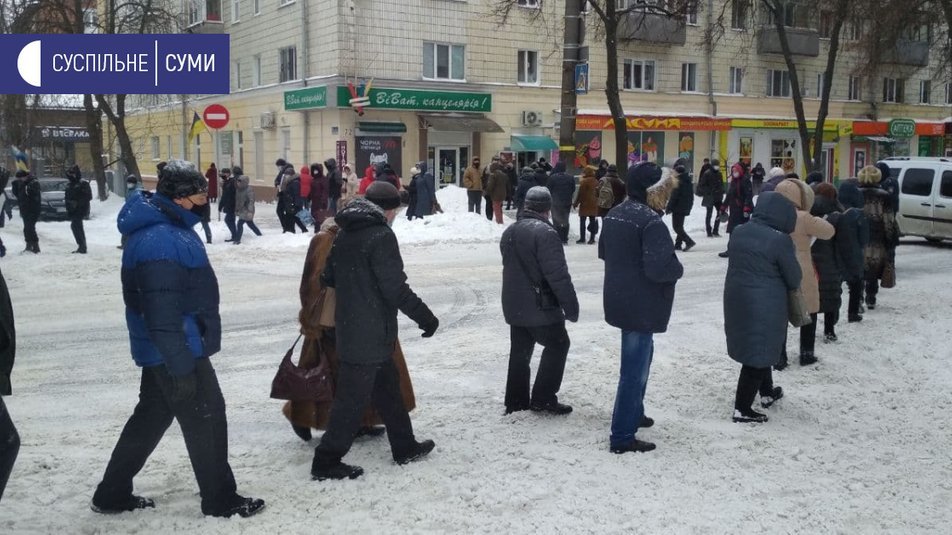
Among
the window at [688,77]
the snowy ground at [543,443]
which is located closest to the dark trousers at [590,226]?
the snowy ground at [543,443]

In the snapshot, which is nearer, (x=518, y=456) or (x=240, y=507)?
(x=240, y=507)

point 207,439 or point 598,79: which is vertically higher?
point 598,79

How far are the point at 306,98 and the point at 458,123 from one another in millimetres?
5139

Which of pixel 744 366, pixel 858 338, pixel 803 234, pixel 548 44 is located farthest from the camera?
pixel 548 44

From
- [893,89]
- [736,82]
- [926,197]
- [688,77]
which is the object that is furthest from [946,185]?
[893,89]

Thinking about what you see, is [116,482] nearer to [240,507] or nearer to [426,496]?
[240,507]

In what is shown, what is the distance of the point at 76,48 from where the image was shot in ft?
69.9

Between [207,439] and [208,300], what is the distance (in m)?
0.72

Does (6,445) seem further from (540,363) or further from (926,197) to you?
(926,197)

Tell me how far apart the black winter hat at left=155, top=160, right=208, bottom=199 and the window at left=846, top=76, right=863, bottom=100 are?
43947mm

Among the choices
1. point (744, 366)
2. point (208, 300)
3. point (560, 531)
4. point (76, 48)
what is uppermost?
point (76, 48)

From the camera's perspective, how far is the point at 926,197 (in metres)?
18.1

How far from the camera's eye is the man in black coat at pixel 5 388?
379 cm

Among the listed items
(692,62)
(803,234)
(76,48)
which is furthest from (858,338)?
(692,62)
